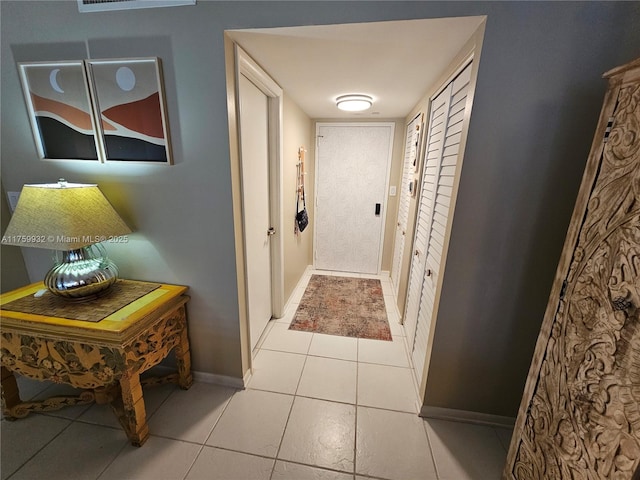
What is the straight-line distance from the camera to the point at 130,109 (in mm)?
1314

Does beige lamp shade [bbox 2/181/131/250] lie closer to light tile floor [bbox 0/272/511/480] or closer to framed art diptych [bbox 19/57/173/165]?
framed art diptych [bbox 19/57/173/165]

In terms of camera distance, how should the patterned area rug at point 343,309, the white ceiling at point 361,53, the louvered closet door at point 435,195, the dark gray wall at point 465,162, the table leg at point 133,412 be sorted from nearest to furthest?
the dark gray wall at point 465,162, the white ceiling at point 361,53, the table leg at point 133,412, the louvered closet door at point 435,195, the patterned area rug at point 343,309

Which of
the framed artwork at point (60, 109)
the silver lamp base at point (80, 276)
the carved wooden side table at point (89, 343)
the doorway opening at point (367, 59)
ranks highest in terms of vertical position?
the doorway opening at point (367, 59)

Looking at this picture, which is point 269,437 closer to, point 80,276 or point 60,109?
point 80,276

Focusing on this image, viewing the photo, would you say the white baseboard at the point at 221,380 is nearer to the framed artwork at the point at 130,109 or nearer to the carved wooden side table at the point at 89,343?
the carved wooden side table at the point at 89,343

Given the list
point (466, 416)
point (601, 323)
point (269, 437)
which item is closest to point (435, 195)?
point (601, 323)

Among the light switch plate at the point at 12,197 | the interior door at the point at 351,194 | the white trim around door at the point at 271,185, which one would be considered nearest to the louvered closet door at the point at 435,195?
the white trim around door at the point at 271,185

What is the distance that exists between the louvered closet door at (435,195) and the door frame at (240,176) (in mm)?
1158

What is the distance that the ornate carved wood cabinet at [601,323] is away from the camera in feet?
2.29

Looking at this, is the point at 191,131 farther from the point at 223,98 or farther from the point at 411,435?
the point at 411,435

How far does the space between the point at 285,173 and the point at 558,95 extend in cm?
183

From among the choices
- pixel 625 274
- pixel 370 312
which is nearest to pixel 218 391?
pixel 370 312

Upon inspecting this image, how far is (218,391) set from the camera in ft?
5.51

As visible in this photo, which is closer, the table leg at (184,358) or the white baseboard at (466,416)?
the white baseboard at (466,416)
